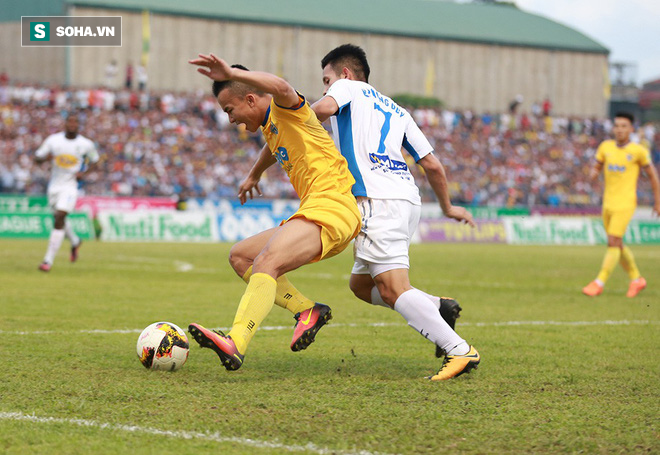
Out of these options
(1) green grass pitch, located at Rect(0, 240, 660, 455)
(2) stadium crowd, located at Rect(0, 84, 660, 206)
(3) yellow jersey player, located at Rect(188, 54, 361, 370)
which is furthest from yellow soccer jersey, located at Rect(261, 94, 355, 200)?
(2) stadium crowd, located at Rect(0, 84, 660, 206)

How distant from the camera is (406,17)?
57.8 metres

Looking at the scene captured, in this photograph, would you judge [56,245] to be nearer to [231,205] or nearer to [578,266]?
[578,266]

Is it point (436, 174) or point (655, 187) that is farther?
point (655, 187)

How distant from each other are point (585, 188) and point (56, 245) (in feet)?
109

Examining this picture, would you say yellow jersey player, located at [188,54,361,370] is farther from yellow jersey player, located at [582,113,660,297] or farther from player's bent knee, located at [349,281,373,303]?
yellow jersey player, located at [582,113,660,297]

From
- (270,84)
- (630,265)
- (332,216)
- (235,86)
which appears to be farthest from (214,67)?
(630,265)

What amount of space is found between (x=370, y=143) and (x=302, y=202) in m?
0.61

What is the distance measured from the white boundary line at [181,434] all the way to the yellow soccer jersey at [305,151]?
1.97m

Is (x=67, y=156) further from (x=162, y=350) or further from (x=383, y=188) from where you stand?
(x=383, y=188)

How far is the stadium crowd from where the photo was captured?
3212cm

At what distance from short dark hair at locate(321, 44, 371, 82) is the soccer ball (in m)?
2.06

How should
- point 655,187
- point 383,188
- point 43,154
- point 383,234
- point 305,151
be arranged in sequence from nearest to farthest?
point 305,151 → point 383,234 → point 383,188 → point 655,187 → point 43,154

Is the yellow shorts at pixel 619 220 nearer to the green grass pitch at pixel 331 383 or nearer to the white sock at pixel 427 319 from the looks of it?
the green grass pitch at pixel 331 383

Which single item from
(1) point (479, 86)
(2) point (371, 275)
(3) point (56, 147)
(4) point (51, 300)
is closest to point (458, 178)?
(1) point (479, 86)
